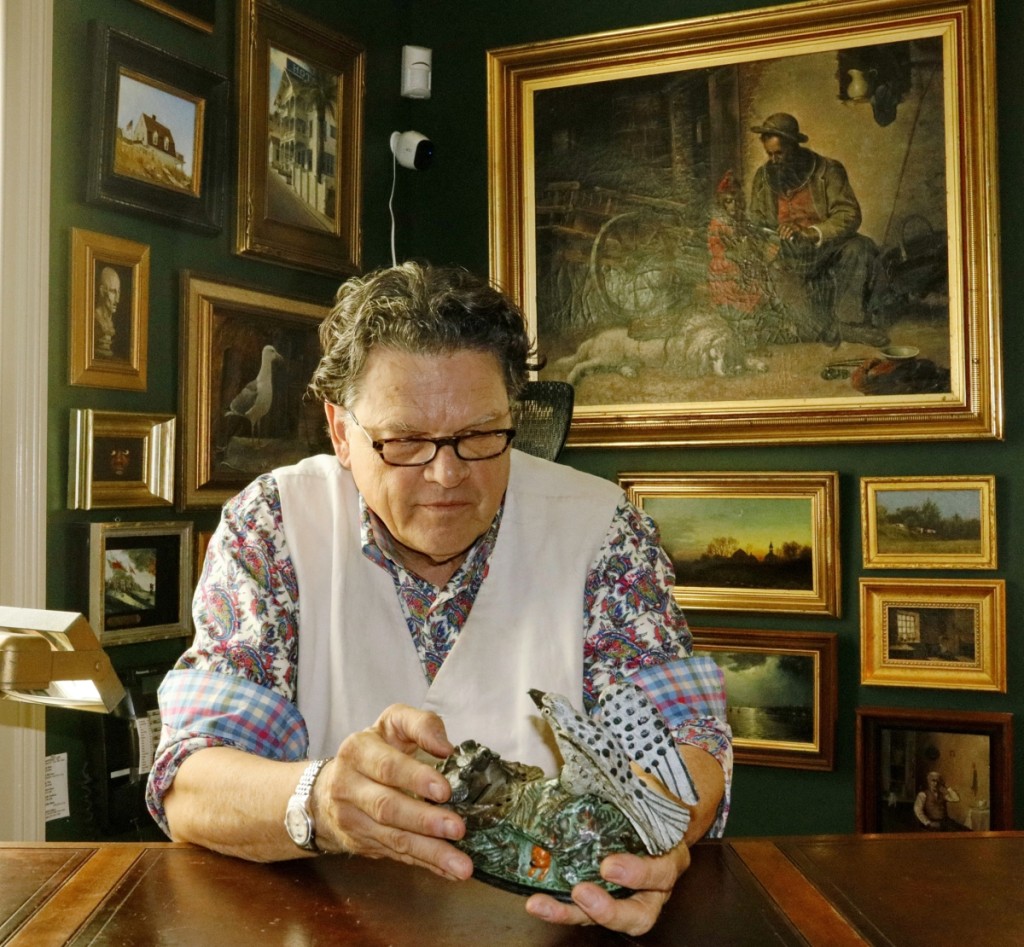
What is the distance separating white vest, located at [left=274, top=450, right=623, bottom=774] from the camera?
5.75 feet

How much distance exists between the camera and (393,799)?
3.89 feet

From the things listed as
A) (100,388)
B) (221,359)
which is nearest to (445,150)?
(221,359)

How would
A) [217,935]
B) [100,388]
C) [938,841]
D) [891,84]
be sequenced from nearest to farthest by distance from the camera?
[217,935]
[938,841]
[100,388]
[891,84]

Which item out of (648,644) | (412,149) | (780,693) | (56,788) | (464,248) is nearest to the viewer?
(648,644)

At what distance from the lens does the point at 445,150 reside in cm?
404

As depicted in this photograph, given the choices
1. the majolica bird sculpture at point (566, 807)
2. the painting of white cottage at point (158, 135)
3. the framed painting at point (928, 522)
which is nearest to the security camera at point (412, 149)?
the painting of white cottage at point (158, 135)

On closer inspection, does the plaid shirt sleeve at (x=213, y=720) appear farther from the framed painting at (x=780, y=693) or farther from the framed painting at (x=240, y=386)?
the framed painting at (x=780, y=693)

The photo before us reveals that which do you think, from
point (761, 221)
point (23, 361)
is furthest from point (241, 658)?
point (761, 221)

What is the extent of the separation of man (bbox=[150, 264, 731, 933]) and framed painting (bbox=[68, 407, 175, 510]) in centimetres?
95

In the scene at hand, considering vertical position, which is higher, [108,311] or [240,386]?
[108,311]

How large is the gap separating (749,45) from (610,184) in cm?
60

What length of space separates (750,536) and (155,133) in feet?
6.66

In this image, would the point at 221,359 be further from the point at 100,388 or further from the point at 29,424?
the point at 29,424

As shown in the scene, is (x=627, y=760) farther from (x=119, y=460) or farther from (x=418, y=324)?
(x=119, y=460)
